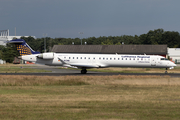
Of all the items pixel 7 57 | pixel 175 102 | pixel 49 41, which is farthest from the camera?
pixel 49 41

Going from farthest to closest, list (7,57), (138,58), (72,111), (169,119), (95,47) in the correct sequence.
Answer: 1. (7,57)
2. (95,47)
3. (138,58)
4. (72,111)
5. (169,119)

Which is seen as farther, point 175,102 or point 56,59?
point 56,59

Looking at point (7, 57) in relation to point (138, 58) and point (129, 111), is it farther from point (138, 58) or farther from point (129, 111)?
point (129, 111)

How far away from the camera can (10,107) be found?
11.3m

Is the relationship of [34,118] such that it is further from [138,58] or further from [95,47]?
[95,47]

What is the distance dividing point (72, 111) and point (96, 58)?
954 inches

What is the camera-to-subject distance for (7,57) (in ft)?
267

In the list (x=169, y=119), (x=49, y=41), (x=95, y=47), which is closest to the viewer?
(x=169, y=119)

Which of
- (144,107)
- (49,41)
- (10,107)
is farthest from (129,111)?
(49,41)

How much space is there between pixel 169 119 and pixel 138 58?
25.4 metres

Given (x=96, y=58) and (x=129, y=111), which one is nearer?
(x=129, y=111)

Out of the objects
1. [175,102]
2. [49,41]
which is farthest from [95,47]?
[49,41]

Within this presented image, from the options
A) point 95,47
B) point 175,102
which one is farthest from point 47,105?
point 95,47

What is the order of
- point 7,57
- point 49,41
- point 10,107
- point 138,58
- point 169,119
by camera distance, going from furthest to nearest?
point 49,41 → point 7,57 → point 138,58 → point 10,107 → point 169,119
